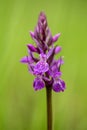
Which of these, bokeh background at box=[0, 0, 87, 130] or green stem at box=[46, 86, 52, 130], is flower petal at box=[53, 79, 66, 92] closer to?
green stem at box=[46, 86, 52, 130]

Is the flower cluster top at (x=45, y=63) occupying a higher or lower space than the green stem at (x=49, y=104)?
higher

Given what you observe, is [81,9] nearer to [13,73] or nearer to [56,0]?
[56,0]

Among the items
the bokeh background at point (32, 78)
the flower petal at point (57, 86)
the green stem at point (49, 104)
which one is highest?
the bokeh background at point (32, 78)

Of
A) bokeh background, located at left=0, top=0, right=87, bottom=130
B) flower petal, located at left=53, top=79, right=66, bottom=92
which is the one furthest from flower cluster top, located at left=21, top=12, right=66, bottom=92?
bokeh background, located at left=0, top=0, right=87, bottom=130

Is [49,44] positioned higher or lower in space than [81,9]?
lower

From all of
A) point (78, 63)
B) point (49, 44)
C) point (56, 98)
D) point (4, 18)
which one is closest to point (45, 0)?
point (4, 18)

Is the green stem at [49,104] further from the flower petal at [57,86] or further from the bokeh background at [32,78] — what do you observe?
the bokeh background at [32,78]

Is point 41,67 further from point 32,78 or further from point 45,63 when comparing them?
point 32,78

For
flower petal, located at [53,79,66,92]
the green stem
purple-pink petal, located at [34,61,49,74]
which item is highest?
purple-pink petal, located at [34,61,49,74]

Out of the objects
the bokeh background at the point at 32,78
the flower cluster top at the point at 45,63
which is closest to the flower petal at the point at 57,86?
the flower cluster top at the point at 45,63
